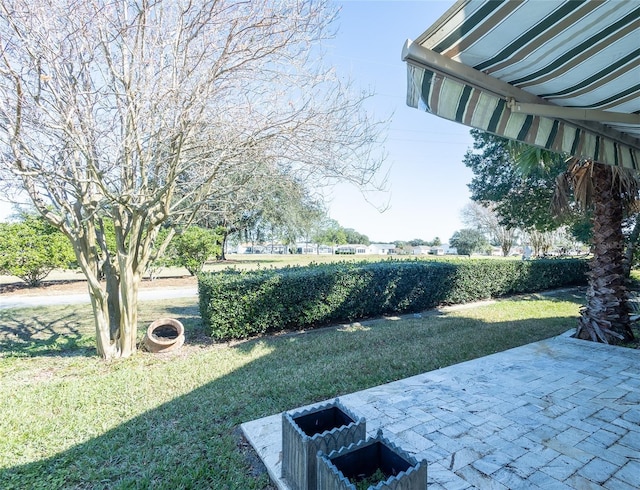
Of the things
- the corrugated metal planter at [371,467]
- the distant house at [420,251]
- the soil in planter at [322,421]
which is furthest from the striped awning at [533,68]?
the distant house at [420,251]

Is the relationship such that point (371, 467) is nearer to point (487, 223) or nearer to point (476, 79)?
point (476, 79)

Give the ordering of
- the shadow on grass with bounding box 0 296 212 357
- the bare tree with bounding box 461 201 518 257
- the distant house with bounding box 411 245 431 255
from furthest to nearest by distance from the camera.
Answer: the distant house with bounding box 411 245 431 255 < the bare tree with bounding box 461 201 518 257 < the shadow on grass with bounding box 0 296 212 357

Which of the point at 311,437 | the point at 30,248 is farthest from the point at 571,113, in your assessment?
the point at 30,248

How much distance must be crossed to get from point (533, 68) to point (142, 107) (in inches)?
173

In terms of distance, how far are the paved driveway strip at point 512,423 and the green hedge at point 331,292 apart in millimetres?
3161

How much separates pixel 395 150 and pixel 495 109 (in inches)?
171

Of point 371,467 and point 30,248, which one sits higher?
point 30,248

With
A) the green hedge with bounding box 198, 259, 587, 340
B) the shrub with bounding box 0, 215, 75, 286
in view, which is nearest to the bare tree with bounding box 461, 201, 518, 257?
the green hedge with bounding box 198, 259, 587, 340

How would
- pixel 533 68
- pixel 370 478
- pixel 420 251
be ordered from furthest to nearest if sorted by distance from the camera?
1. pixel 420 251
2. pixel 370 478
3. pixel 533 68

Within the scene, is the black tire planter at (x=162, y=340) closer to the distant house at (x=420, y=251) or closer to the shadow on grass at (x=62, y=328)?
the shadow on grass at (x=62, y=328)

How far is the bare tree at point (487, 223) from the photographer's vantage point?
126ft

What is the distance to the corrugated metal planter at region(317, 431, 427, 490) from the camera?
5.96ft

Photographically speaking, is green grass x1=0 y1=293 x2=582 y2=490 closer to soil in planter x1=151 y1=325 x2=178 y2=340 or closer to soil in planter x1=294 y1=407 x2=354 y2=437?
soil in planter x1=151 y1=325 x2=178 y2=340

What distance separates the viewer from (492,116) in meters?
2.26
